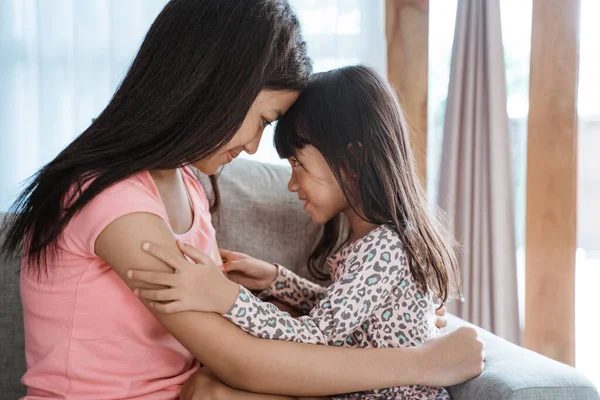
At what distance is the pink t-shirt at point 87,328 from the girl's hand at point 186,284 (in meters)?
0.08

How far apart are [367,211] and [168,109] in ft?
1.53

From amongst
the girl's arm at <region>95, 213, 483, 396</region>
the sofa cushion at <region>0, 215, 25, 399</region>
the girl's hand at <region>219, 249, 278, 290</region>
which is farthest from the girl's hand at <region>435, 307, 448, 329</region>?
the sofa cushion at <region>0, 215, 25, 399</region>

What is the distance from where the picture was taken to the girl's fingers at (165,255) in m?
1.04

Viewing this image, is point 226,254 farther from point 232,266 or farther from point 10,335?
point 10,335

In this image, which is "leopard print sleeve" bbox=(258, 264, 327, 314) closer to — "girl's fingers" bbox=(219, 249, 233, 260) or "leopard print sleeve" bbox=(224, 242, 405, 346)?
"girl's fingers" bbox=(219, 249, 233, 260)

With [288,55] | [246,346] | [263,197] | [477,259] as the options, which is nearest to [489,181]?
[477,259]

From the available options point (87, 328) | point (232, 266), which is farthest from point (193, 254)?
point (232, 266)

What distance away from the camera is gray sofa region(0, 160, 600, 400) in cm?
117

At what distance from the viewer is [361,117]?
136 centimetres

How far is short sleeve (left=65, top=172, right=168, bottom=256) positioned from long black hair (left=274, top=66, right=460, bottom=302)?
394mm

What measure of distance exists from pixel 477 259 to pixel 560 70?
689 mm

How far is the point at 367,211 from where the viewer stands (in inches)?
53.1

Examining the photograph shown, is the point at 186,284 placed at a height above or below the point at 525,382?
above

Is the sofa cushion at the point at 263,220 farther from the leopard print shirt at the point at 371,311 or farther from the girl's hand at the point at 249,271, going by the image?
the leopard print shirt at the point at 371,311
